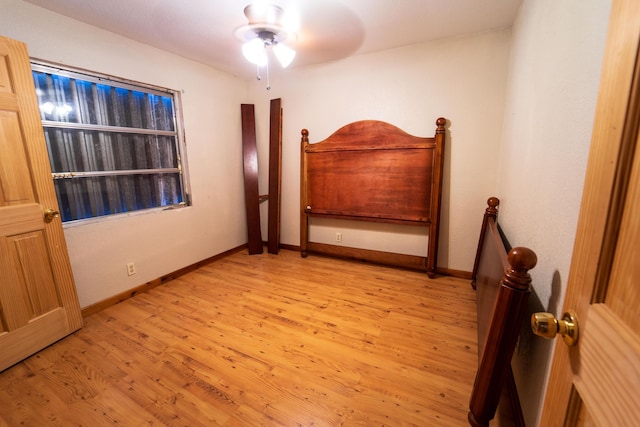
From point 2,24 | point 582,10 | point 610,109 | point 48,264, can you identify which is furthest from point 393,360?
point 2,24

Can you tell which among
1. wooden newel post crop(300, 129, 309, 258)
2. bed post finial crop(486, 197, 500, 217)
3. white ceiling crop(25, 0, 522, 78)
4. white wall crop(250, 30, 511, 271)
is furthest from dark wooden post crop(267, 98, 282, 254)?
bed post finial crop(486, 197, 500, 217)

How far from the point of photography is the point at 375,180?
9.71ft

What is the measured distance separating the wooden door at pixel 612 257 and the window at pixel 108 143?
2958mm

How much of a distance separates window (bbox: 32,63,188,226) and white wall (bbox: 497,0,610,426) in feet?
10.1

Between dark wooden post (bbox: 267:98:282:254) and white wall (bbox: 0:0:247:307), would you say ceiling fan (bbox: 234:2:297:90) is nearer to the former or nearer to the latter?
white wall (bbox: 0:0:247:307)

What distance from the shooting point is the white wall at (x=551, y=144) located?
2.75ft

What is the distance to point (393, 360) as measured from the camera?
5.53 feet

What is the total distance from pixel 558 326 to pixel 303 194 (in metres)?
2.99

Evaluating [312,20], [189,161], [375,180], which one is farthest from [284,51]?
[189,161]

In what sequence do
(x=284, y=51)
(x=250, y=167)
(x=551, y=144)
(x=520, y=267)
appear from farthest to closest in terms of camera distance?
(x=250, y=167)
(x=284, y=51)
(x=551, y=144)
(x=520, y=267)

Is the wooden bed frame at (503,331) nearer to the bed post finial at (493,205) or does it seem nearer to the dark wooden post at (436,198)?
the bed post finial at (493,205)

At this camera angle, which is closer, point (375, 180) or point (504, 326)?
point (504, 326)

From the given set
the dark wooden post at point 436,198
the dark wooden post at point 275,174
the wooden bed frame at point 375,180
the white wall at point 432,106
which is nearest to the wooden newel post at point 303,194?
the wooden bed frame at point 375,180

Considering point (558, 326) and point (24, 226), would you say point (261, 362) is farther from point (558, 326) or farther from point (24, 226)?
point (24, 226)
